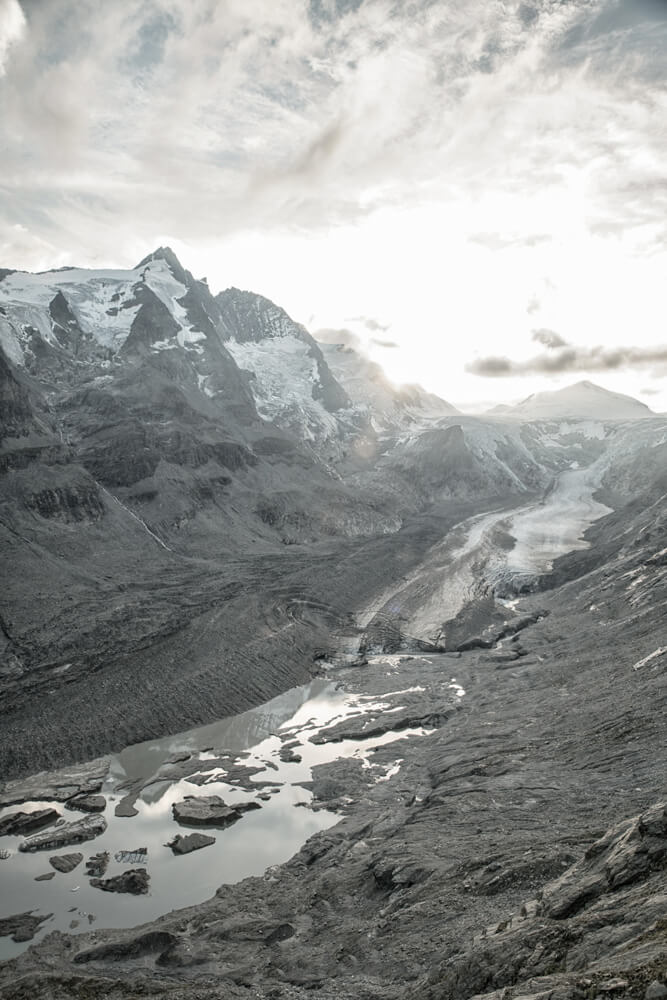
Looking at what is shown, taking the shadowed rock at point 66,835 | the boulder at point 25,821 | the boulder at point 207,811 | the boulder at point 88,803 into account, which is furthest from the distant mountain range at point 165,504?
the boulder at point 207,811

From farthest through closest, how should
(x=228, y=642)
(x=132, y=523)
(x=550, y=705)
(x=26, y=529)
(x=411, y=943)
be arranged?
(x=132, y=523)
(x=26, y=529)
(x=228, y=642)
(x=550, y=705)
(x=411, y=943)

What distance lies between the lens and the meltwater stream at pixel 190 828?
907 inches

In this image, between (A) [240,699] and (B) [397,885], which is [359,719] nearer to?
(A) [240,699]

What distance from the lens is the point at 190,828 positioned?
28.4 meters

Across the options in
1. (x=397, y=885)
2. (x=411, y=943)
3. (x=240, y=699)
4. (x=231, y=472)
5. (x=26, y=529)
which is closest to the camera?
(x=411, y=943)

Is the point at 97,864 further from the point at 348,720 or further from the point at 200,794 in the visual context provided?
the point at 348,720

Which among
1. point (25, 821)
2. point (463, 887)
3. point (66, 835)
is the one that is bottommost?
point (463, 887)

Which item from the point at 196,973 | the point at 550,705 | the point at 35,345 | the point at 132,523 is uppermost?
the point at 35,345

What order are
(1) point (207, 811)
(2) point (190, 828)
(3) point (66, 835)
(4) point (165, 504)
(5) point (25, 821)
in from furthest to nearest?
(4) point (165, 504), (1) point (207, 811), (5) point (25, 821), (2) point (190, 828), (3) point (66, 835)

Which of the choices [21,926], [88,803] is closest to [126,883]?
[21,926]

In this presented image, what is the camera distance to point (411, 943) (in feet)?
57.0

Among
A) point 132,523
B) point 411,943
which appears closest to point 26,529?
point 132,523

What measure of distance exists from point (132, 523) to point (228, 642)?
131ft

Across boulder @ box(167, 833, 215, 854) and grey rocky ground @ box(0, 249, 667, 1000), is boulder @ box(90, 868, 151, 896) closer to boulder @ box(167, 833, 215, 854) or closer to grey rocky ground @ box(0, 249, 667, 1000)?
grey rocky ground @ box(0, 249, 667, 1000)
